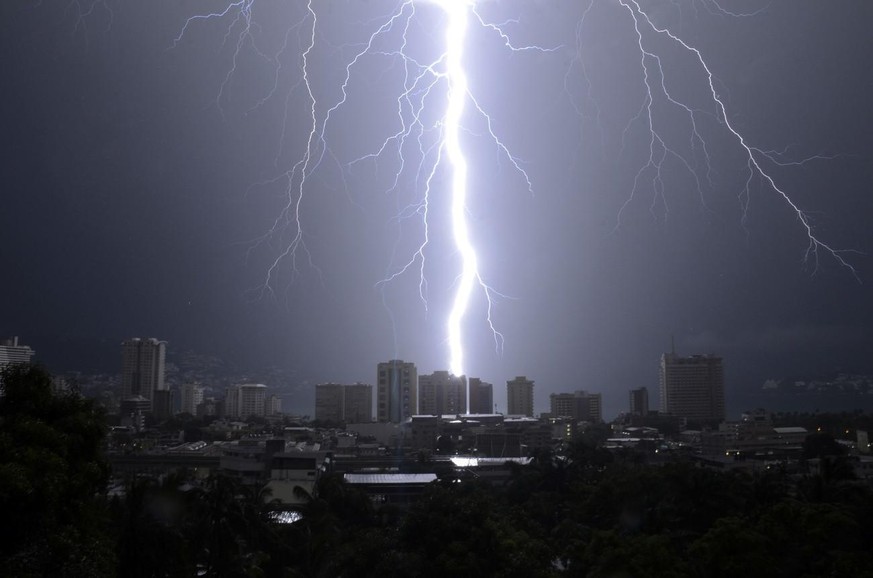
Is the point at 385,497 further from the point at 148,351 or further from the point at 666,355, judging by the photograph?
the point at 148,351

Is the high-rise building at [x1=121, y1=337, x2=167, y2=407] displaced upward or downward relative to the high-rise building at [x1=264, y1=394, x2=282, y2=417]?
upward

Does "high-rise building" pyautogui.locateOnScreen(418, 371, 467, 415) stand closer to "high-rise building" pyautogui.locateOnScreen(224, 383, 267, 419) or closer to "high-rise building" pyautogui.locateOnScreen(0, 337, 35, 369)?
"high-rise building" pyautogui.locateOnScreen(224, 383, 267, 419)

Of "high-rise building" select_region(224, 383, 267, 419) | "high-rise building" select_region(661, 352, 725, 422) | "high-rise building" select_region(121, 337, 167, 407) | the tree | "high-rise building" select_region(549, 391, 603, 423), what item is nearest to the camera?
the tree

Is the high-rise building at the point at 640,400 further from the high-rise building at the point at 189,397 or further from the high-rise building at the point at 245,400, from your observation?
the high-rise building at the point at 189,397

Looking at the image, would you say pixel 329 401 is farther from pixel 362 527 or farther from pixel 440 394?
pixel 362 527

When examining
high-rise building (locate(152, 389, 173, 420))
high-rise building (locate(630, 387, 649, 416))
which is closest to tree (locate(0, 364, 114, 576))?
high-rise building (locate(152, 389, 173, 420))

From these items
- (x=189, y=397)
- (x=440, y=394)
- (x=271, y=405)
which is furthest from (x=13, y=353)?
(x=440, y=394)

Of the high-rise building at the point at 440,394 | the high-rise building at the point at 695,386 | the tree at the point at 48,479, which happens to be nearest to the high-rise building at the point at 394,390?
the high-rise building at the point at 440,394
